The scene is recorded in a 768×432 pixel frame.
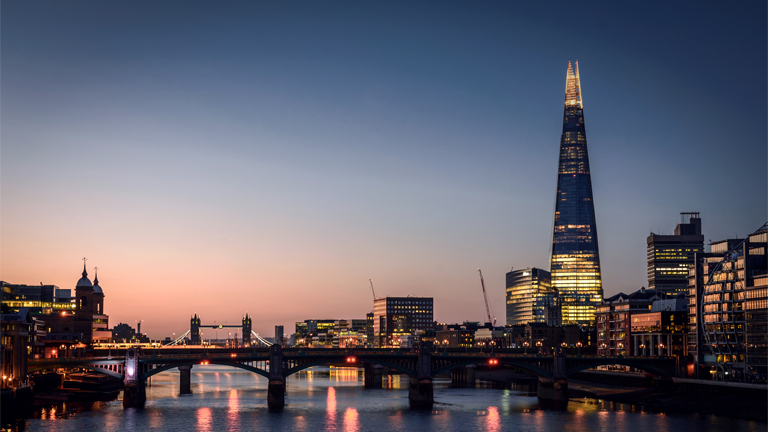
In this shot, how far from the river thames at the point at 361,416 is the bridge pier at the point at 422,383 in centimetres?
278

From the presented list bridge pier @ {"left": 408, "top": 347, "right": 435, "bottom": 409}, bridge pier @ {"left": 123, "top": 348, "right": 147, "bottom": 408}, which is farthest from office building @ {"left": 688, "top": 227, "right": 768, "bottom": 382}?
bridge pier @ {"left": 123, "top": 348, "right": 147, "bottom": 408}

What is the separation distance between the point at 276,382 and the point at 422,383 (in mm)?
26388

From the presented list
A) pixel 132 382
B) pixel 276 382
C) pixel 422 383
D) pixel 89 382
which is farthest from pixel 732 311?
pixel 89 382

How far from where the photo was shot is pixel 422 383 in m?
144

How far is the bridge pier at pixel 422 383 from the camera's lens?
469ft

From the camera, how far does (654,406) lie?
449 feet

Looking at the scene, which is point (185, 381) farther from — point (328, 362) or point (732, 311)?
point (732, 311)

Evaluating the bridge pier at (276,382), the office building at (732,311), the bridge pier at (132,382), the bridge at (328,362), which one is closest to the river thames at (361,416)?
the bridge pier at (132,382)

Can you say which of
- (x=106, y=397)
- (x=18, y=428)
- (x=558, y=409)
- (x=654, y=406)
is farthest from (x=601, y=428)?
(x=106, y=397)

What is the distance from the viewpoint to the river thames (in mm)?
107875

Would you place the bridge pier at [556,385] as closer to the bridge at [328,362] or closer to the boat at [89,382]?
the bridge at [328,362]

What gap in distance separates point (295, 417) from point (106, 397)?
51.5m

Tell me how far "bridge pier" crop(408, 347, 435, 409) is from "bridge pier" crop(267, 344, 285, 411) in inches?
918

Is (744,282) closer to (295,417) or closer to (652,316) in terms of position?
(652,316)
